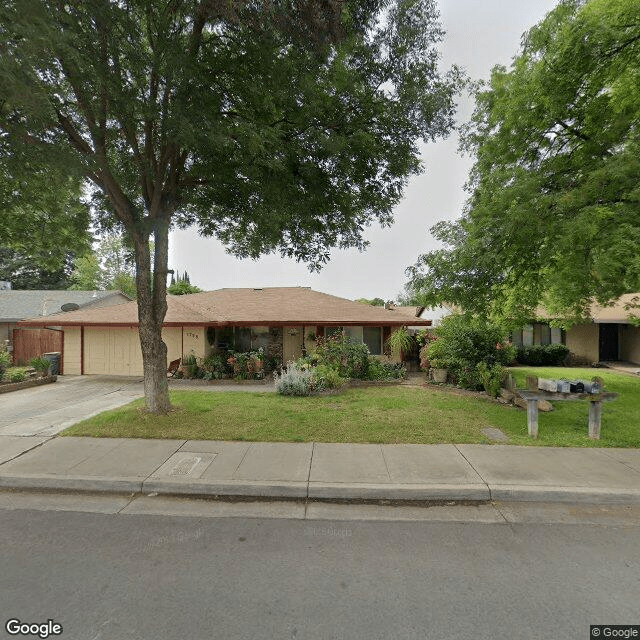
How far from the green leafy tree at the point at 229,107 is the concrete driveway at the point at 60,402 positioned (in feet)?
7.02

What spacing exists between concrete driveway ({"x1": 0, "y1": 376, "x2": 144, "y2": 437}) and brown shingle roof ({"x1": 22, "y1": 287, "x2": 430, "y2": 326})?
7.87 feet

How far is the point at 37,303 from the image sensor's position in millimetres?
21625

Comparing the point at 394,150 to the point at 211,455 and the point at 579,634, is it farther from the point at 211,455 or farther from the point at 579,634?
the point at 579,634

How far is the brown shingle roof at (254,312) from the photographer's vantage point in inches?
534

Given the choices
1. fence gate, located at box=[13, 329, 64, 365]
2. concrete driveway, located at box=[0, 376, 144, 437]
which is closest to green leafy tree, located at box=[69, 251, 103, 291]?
fence gate, located at box=[13, 329, 64, 365]

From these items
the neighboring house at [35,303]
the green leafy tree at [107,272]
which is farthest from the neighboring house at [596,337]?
the green leafy tree at [107,272]

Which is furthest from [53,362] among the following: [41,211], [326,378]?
[326,378]

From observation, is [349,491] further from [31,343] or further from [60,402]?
[31,343]

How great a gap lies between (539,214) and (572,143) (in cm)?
324

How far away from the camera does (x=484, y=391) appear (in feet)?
34.7

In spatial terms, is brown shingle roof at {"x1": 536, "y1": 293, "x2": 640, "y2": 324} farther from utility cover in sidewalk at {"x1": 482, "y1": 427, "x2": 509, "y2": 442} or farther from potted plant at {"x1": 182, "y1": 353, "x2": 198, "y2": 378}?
potted plant at {"x1": 182, "y1": 353, "x2": 198, "y2": 378}

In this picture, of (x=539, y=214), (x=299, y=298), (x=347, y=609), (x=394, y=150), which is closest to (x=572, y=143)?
(x=539, y=214)

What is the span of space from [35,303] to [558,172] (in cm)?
2699

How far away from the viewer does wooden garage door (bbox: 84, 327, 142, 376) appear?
1416 centimetres
